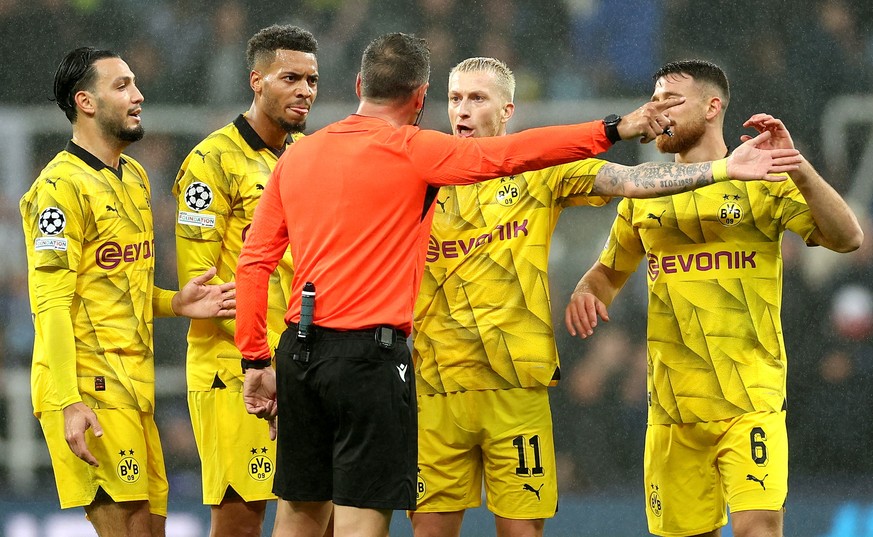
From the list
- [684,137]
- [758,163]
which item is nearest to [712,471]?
[684,137]

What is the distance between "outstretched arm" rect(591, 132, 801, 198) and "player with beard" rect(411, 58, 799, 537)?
48 centimetres

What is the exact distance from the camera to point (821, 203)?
3.74m

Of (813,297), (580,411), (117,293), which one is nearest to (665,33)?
(813,297)

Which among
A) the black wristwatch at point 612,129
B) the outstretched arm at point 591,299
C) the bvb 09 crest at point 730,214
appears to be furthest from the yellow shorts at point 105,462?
the bvb 09 crest at point 730,214

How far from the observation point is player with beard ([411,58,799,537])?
4.08 metres

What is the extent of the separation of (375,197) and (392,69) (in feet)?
1.25

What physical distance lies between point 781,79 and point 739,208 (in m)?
3.52

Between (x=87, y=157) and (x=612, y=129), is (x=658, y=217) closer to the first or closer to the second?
(x=612, y=129)

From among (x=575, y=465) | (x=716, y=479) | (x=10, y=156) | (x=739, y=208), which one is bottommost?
(x=575, y=465)

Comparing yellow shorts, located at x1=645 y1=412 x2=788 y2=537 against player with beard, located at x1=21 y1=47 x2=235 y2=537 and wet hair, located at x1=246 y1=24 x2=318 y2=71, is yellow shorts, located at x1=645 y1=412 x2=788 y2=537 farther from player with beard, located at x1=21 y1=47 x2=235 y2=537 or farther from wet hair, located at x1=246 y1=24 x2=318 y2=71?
wet hair, located at x1=246 y1=24 x2=318 y2=71

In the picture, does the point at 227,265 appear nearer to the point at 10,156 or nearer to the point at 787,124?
the point at 10,156

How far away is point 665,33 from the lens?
283 inches

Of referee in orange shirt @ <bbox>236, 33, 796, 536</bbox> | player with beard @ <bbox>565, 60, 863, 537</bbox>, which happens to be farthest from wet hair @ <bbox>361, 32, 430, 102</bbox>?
player with beard @ <bbox>565, 60, 863, 537</bbox>

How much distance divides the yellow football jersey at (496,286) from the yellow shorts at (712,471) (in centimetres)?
46
